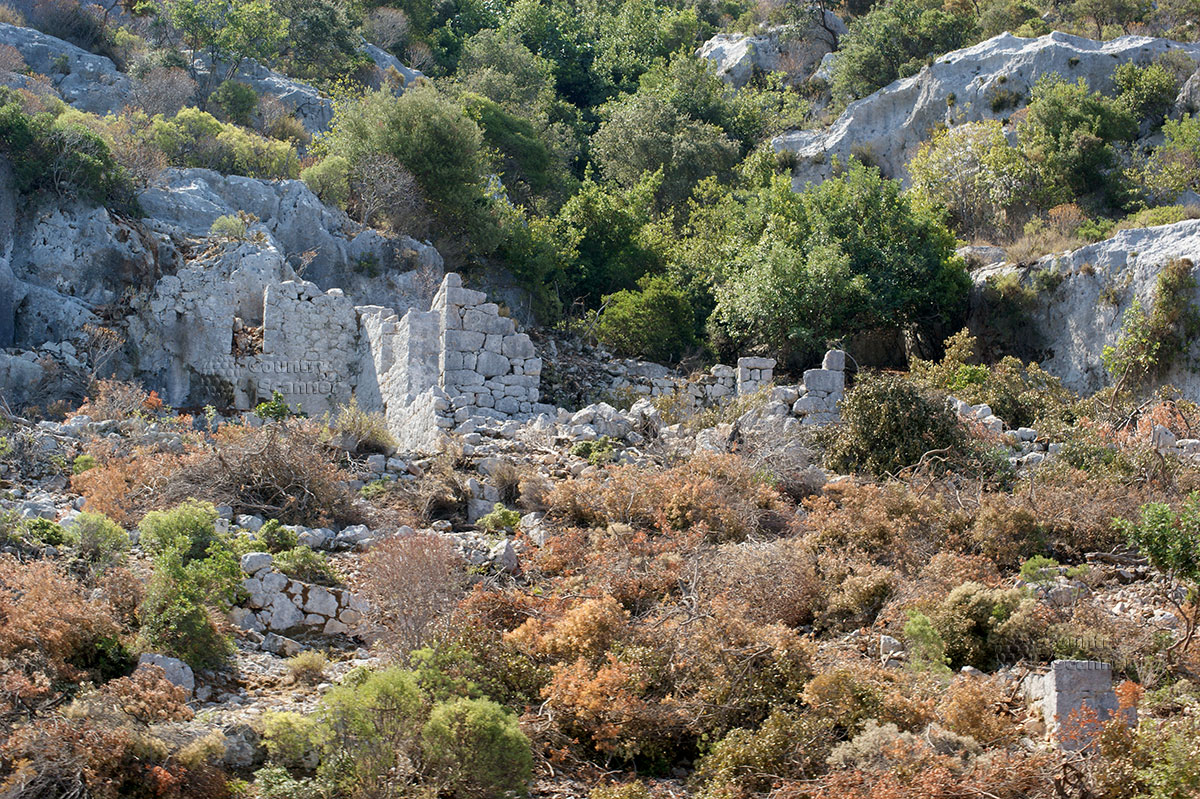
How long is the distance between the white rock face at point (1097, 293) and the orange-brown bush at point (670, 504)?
9.74 metres

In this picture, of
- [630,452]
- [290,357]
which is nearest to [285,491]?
[630,452]

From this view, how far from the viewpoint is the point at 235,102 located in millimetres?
27641

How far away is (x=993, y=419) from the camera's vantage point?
49.8 ft

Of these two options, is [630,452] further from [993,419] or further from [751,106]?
[751,106]

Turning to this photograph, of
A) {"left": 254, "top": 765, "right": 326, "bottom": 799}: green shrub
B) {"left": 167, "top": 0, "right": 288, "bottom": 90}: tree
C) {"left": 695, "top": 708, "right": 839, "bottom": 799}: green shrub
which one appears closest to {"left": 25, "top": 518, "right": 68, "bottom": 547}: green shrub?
{"left": 254, "top": 765, "right": 326, "bottom": 799}: green shrub

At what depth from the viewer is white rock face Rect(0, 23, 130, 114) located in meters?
26.8

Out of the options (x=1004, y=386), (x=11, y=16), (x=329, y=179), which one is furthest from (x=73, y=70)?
(x=1004, y=386)

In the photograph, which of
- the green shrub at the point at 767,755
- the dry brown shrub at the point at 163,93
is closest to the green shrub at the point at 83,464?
the green shrub at the point at 767,755

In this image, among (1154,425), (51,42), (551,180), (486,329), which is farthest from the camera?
(551,180)

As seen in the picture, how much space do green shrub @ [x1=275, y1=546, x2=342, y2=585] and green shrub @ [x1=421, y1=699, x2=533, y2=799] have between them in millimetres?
3225

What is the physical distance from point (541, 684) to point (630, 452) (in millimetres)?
5647

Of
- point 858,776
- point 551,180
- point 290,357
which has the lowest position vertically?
point 858,776

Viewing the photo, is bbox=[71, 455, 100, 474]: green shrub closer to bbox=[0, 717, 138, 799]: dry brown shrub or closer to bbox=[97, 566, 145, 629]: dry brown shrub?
bbox=[97, 566, 145, 629]: dry brown shrub

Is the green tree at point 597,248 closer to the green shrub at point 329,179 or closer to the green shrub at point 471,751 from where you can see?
the green shrub at point 329,179
